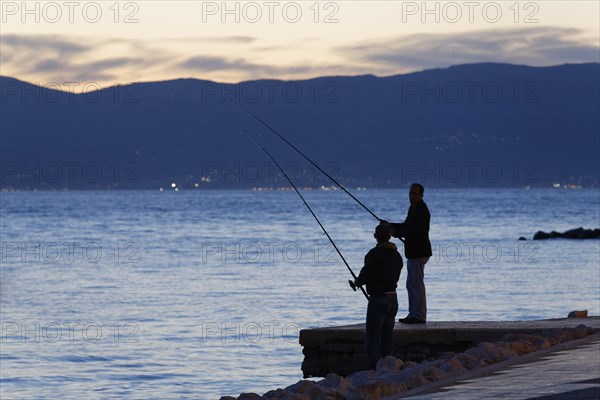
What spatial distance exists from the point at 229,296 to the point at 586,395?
69.7 feet

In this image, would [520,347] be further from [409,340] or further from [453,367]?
[409,340]

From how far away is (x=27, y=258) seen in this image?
48.3 metres

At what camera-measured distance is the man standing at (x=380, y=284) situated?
10688mm

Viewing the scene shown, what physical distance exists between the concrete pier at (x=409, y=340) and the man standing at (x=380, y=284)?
1.47m

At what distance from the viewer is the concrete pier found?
12.9 m

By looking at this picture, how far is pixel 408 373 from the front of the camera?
966cm

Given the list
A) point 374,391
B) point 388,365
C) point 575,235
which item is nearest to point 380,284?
point 388,365

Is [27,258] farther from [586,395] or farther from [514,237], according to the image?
[586,395]

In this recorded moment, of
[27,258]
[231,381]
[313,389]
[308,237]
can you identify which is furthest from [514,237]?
[313,389]

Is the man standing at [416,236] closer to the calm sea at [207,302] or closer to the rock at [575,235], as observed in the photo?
the calm sea at [207,302]

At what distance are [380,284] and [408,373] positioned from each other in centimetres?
131

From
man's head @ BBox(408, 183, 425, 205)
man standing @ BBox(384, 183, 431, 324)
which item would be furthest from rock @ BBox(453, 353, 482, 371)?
man's head @ BBox(408, 183, 425, 205)

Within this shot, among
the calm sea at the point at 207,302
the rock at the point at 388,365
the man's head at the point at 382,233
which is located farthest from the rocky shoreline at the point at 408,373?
the calm sea at the point at 207,302

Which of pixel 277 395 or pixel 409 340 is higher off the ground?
pixel 409 340
